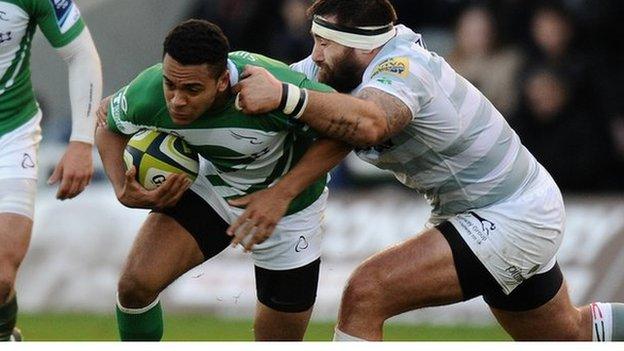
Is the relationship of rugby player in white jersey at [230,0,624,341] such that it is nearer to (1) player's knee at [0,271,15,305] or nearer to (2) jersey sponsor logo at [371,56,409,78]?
(2) jersey sponsor logo at [371,56,409,78]

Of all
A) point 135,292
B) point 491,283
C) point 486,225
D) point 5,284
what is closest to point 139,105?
point 135,292

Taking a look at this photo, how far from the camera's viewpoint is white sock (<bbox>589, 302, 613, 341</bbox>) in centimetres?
723

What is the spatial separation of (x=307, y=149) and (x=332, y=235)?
4.88 meters

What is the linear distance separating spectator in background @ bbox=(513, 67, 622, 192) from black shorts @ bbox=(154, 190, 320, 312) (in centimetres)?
465

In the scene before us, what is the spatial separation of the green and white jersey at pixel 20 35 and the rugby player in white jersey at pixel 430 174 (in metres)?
1.32

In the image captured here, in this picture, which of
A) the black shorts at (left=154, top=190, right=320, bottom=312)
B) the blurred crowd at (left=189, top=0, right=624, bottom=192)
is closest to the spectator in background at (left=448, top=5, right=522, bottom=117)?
the blurred crowd at (left=189, top=0, right=624, bottom=192)

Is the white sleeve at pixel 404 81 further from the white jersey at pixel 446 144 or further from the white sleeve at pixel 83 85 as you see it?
the white sleeve at pixel 83 85

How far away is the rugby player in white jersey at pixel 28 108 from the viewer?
7121 millimetres

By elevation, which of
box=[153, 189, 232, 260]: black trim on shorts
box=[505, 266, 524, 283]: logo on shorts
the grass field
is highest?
box=[505, 266, 524, 283]: logo on shorts

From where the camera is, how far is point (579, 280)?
37.1ft

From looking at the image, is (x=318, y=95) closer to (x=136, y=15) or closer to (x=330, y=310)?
Result: (x=330, y=310)

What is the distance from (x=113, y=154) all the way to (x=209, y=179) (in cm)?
53

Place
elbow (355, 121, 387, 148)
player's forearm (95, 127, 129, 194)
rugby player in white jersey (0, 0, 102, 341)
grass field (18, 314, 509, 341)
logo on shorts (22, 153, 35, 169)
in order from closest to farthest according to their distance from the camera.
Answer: elbow (355, 121, 387, 148), player's forearm (95, 127, 129, 194), rugby player in white jersey (0, 0, 102, 341), logo on shorts (22, 153, 35, 169), grass field (18, 314, 509, 341)

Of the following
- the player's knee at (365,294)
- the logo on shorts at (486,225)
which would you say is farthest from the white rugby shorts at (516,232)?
the player's knee at (365,294)
